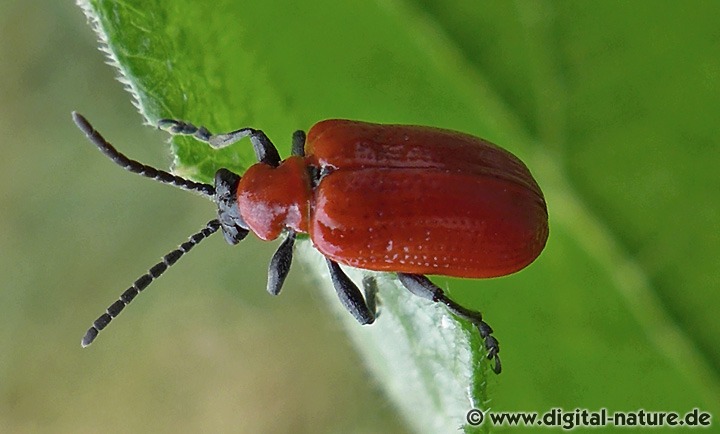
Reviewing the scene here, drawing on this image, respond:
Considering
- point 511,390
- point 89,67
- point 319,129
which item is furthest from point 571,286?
point 89,67

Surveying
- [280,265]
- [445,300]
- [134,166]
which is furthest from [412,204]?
[134,166]

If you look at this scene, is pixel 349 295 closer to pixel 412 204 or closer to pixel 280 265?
pixel 412 204

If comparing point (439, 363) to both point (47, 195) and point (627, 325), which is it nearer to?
point (627, 325)

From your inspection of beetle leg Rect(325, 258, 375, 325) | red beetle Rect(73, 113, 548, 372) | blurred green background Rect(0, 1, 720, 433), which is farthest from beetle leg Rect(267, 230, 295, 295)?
blurred green background Rect(0, 1, 720, 433)

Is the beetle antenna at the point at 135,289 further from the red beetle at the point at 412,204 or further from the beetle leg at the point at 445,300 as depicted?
the beetle leg at the point at 445,300

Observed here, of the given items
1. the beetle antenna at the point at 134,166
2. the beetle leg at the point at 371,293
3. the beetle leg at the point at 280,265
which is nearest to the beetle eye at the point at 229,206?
the beetle antenna at the point at 134,166

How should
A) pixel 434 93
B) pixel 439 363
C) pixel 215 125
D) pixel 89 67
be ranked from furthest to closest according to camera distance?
pixel 89 67
pixel 434 93
pixel 215 125
pixel 439 363
